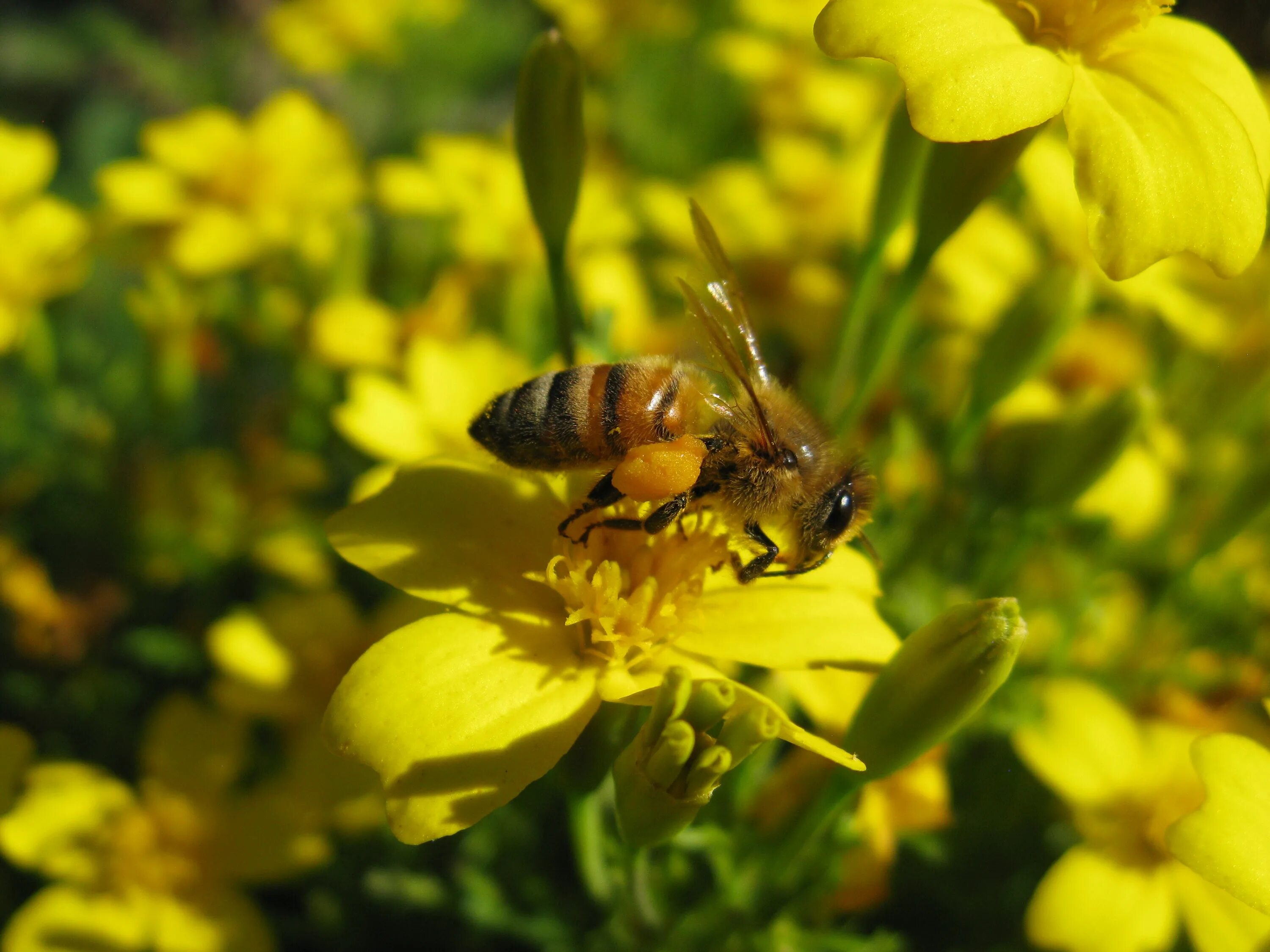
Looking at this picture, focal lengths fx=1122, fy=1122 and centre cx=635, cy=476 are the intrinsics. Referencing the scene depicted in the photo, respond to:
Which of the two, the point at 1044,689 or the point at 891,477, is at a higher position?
the point at 891,477

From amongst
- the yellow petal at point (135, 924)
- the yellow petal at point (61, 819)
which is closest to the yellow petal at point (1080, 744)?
the yellow petal at point (135, 924)

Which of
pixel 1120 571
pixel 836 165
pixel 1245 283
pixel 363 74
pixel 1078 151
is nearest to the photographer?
pixel 1078 151

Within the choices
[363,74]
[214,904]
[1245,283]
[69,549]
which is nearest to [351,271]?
[69,549]

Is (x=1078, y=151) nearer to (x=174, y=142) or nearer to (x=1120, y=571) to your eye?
(x=1120, y=571)

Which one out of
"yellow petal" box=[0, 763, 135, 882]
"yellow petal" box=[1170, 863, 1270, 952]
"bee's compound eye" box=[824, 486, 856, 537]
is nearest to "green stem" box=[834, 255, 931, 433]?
"bee's compound eye" box=[824, 486, 856, 537]

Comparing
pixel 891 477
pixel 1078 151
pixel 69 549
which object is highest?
pixel 1078 151

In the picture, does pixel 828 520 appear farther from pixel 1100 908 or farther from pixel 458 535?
pixel 1100 908

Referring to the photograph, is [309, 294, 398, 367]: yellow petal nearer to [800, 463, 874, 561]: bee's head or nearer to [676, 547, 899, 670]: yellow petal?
[676, 547, 899, 670]: yellow petal
